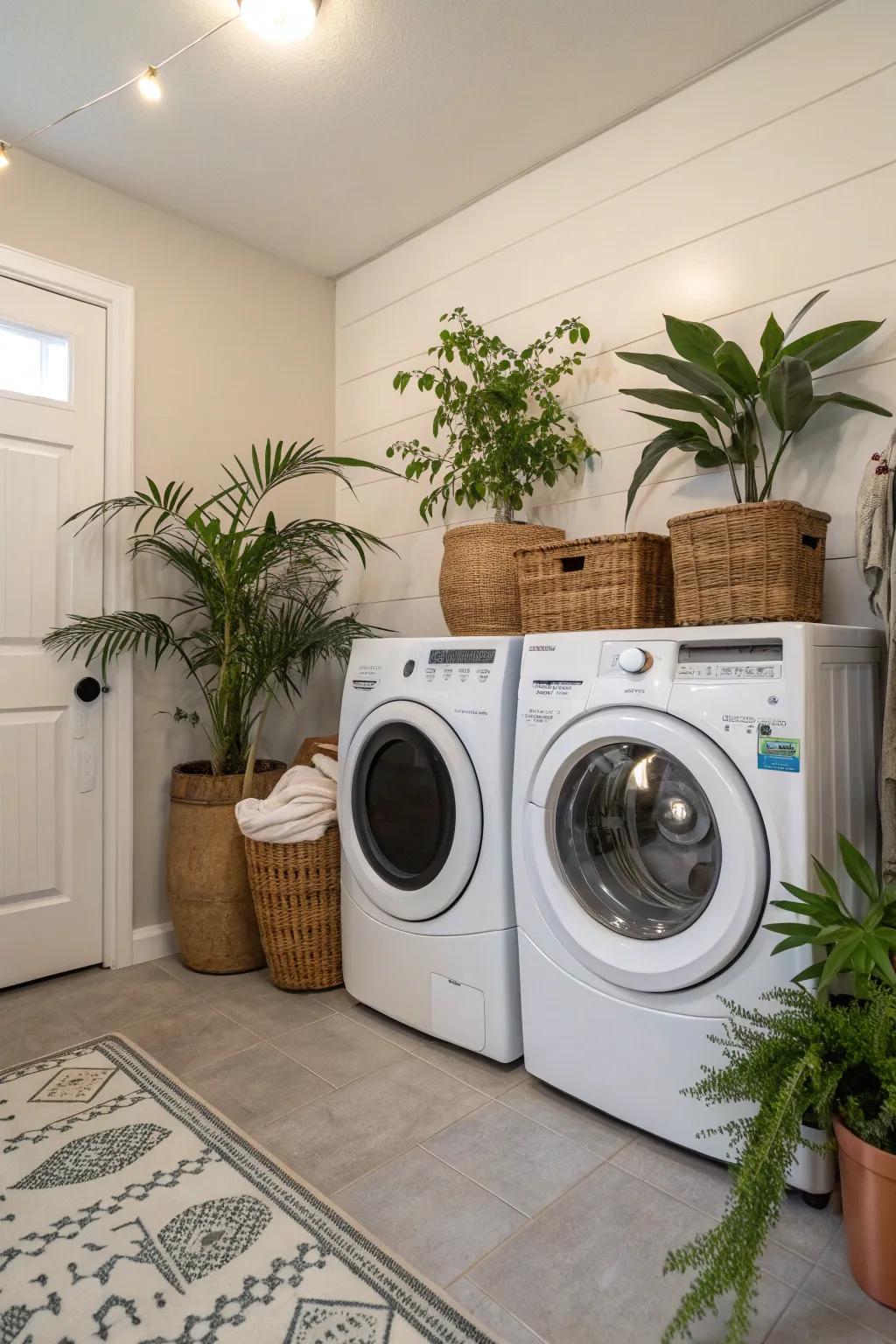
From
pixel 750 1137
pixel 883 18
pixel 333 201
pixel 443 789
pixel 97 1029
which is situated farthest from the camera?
pixel 333 201

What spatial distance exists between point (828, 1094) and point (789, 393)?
51.5 inches

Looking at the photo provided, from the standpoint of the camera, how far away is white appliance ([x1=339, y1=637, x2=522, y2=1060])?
1.83 meters

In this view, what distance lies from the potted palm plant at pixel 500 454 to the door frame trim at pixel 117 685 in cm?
89

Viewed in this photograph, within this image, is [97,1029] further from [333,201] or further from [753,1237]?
[333,201]

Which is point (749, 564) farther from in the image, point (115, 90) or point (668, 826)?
point (115, 90)

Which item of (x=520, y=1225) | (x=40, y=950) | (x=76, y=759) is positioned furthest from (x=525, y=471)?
(x=40, y=950)

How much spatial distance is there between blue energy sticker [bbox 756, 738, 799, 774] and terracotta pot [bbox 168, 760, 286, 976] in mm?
1569

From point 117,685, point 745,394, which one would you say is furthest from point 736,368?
point 117,685

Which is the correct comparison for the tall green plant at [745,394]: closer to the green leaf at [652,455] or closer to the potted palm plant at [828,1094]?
the green leaf at [652,455]

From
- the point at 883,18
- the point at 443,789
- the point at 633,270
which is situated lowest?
the point at 443,789

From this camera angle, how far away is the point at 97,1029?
6.86 ft

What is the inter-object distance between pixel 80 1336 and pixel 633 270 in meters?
2.53

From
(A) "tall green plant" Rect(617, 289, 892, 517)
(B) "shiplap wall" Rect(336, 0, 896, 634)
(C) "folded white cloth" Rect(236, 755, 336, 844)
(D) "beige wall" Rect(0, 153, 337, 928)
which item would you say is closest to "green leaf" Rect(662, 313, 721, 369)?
(A) "tall green plant" Rect(617, 289, 892, 517)

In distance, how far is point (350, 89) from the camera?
6.89ft
